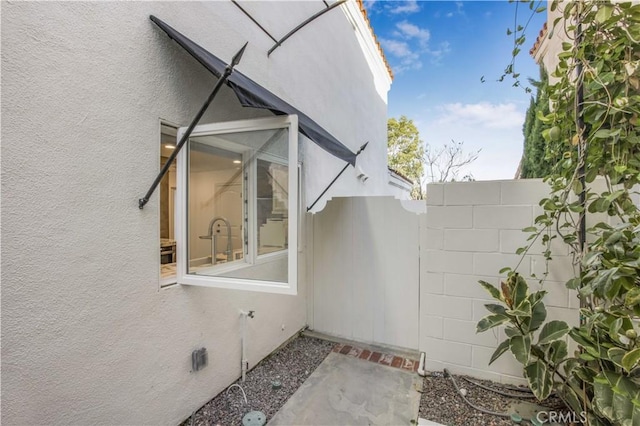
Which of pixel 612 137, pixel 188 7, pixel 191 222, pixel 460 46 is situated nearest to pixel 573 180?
pixel 612 137

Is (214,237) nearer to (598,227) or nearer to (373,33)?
(598,227)

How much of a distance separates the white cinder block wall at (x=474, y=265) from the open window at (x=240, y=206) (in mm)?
1968

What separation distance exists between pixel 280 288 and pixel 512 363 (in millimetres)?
2876

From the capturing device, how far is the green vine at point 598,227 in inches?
71.0

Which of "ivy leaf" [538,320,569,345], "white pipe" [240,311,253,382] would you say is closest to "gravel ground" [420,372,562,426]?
"ivy leaf" [538,320,569,345]

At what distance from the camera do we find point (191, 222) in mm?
2838

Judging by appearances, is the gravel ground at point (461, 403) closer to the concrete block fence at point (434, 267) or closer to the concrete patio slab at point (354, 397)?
the concrete patio slab at point (354, 397)

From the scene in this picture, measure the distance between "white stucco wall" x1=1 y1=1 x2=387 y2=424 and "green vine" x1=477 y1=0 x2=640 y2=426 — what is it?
2996 millimetres

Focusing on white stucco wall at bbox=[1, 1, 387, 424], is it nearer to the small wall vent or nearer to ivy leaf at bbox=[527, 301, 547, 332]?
the small wall vent

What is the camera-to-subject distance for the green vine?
180 cm

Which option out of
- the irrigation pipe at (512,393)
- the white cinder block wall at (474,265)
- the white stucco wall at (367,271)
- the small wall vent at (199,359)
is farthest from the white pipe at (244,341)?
the irrigation pipe at (512,393)

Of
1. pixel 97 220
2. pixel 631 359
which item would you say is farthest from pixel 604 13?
pixel 97 220

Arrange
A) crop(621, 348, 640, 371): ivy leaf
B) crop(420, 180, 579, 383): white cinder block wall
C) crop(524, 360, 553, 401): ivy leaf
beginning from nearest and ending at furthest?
crop(621, 348, 640, 371): ivy leaf
crop(524, 360, 553, 401): ivy leaf
crop(420, 180, 579, 383): white cinder block wall

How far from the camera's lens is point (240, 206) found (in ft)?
10.1
